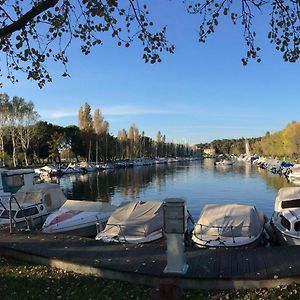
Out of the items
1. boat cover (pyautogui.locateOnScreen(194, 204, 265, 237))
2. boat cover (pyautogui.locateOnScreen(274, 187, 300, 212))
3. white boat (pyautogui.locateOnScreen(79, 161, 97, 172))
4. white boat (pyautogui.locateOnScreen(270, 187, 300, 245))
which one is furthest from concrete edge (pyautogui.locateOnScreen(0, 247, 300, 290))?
white boat (pyautogui.locateOnScreen(79, 161, 97, 172))

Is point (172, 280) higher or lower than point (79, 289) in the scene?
higher

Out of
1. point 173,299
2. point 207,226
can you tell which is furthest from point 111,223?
point 173,299

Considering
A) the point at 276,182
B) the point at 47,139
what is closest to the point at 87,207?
the point at 276,182

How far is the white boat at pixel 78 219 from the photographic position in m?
22.5

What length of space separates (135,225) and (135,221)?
32cm

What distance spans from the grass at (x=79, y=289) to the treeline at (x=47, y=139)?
8422 centimetres

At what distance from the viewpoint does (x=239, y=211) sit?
1903 centimetres

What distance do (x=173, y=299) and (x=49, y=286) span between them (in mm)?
6016

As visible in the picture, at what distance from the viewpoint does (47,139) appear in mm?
125688

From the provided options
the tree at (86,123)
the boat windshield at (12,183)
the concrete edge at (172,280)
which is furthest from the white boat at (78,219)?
the tree at (86,123)

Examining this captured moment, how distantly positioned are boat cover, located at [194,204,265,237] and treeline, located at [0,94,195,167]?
78953 millimetres

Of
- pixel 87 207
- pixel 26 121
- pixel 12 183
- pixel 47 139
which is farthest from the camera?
pixel 47 139

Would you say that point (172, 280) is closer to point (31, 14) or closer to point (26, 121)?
point (31, 14)

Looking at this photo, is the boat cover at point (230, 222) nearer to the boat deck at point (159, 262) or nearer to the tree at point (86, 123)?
the boat deck at point (159, 262)
